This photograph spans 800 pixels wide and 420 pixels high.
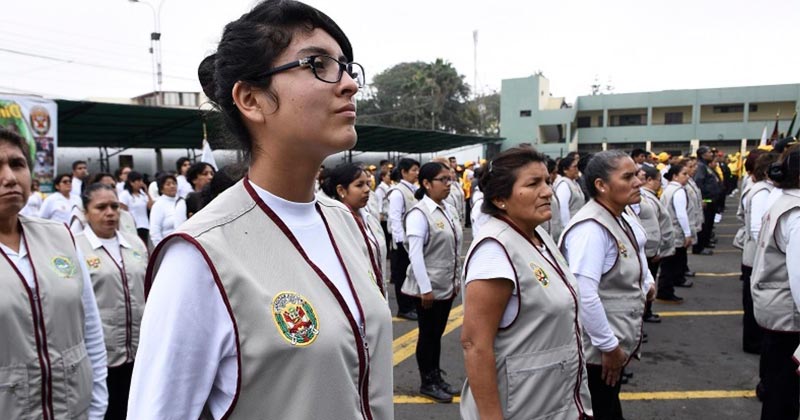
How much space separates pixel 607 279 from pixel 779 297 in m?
1.31

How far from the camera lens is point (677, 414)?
4121 mm

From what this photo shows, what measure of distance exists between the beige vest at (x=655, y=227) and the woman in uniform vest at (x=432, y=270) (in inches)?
101

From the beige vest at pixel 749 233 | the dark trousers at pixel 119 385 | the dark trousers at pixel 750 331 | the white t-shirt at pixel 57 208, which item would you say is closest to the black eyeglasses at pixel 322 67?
the dark trousers at pixel 119 385

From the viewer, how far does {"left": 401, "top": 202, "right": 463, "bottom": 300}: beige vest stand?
482 centimetres

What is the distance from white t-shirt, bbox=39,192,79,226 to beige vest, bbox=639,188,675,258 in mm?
7569

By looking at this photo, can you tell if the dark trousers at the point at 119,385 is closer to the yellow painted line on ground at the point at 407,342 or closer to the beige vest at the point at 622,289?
the yellow painted line on ground at the point at 407,342

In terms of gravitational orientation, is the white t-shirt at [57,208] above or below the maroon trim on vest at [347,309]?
below

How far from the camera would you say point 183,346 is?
1.10 meters

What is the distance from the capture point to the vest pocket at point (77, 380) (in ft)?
7.32

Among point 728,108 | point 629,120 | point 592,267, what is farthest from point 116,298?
point 728,108

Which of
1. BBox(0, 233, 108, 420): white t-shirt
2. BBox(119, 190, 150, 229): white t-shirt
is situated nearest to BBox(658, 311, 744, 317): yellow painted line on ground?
BBox(0, 233, 108, 420): white t-shirt

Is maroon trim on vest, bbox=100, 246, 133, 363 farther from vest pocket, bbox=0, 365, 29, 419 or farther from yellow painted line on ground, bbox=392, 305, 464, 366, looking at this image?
yellow painted line on ground, bbox=392, 305, 464, 366

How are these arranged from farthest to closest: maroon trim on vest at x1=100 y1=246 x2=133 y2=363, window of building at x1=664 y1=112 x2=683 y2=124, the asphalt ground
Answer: window of building at x1=664 y1=112 x2=683 y2=124
the asphalt ground
maroon trim on vest at x1=100 y1=246 x2=133 y2=363

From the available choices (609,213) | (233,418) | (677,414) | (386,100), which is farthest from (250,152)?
(386,100)
